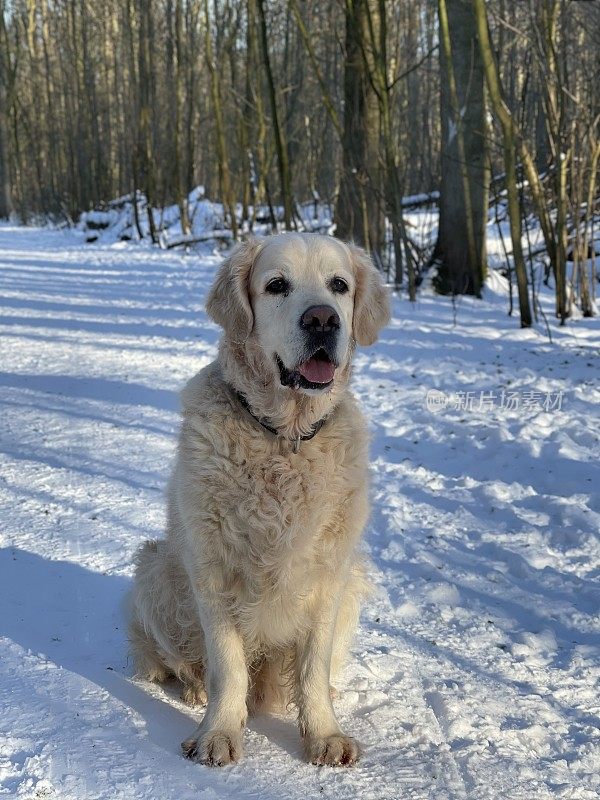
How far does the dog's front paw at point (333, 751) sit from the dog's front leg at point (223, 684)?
0.22 m

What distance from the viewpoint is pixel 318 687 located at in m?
2.75

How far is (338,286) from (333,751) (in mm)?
1521

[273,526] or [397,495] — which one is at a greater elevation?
[273,526]

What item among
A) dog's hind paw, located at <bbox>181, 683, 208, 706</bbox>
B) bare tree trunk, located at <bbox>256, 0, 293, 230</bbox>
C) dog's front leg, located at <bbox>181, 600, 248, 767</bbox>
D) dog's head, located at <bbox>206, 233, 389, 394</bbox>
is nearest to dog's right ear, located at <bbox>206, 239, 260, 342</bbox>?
dog's head, located at <bbox>206, 233, 389, 394</bbox>

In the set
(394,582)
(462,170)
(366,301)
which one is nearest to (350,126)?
(462,170)

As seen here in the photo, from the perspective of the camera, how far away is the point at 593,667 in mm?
3270

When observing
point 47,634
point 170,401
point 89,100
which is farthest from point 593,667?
point 89,100

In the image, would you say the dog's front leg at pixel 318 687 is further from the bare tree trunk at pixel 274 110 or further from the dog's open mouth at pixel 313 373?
the bare tree trunk at pixel 274 110

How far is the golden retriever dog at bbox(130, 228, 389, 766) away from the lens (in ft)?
8.75

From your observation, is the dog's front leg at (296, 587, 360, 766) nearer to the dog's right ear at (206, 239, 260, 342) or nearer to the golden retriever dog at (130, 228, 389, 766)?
the golden retriever dog at (130, 228, 389, 766)

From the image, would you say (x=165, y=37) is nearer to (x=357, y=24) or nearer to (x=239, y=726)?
(x=357, y=24)

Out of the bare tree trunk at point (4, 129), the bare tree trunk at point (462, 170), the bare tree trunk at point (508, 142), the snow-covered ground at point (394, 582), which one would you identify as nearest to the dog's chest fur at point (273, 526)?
the snow-covered ground at point (394, 582)

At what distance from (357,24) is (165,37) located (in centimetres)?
1542

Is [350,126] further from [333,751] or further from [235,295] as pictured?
[333,751]
